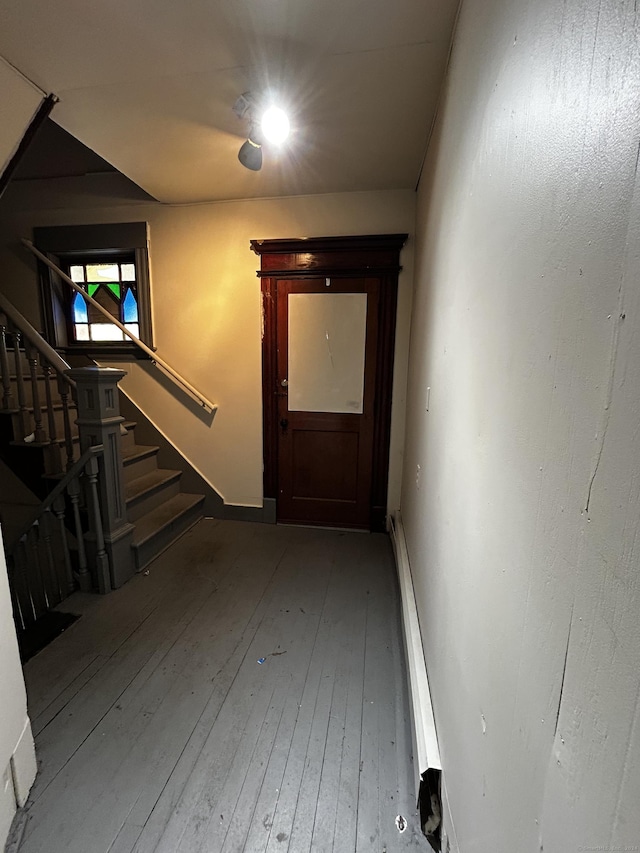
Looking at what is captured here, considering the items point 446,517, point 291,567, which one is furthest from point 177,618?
point 446,517

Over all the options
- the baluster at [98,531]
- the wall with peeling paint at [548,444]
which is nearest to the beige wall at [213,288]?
the baluster at [98,531]

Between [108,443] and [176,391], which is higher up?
[176,391]

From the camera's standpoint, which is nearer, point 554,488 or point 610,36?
point 610,36

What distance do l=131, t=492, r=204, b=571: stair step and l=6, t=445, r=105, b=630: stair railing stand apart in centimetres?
24

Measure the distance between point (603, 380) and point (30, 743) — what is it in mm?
1823

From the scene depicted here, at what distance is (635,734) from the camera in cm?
32

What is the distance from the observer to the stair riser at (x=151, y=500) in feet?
8.65

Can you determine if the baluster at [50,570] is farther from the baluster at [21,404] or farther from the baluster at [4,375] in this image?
the baluster at [4,375]

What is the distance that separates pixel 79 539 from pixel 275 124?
8.07 feet

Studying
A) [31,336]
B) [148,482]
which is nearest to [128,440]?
[148,482]

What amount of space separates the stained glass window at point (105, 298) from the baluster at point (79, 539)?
5.07ft

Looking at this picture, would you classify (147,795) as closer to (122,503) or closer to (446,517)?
(446,517)

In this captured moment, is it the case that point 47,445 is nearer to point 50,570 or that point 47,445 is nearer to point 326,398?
point 50,570

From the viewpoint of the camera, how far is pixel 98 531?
214cm
